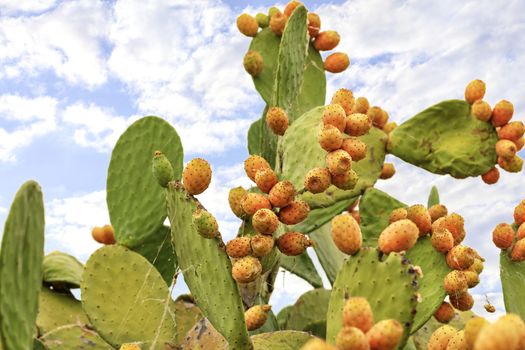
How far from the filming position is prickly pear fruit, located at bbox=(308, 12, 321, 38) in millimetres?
2729

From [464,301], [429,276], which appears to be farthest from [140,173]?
[464,301]

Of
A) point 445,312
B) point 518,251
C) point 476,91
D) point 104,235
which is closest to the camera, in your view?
point 445,312

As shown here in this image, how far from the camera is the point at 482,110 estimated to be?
7.61 feet

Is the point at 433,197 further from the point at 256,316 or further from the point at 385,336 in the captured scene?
the point at 385,336

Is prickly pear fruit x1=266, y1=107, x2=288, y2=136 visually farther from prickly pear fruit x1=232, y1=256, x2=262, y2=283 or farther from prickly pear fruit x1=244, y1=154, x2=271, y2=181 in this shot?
prickly pear fruit x1=232, y1=256, x2=262, y2=283

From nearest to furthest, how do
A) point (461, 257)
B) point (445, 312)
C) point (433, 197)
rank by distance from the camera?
point (461, 257), point (445, 312), point (433, 197)

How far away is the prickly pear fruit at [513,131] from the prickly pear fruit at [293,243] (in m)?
1.02

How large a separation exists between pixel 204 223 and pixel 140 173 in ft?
2.84

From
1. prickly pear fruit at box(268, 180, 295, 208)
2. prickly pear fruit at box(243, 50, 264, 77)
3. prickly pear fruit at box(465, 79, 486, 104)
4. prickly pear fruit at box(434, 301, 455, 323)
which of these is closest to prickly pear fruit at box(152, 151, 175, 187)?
prickly pear fruit at box(268, 180, 295, 208)

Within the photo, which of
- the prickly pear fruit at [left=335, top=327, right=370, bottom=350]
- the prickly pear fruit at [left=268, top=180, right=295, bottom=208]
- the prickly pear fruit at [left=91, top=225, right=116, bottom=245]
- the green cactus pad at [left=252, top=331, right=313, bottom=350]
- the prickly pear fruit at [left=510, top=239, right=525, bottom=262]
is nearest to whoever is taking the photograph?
the prickly pear fruit at [left=335, top=327, right=370, bottom=350]

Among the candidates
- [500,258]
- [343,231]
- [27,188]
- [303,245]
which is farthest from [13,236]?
[500,258]

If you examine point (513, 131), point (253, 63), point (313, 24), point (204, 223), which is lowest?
point (204, 223)

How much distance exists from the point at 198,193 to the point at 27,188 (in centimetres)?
62

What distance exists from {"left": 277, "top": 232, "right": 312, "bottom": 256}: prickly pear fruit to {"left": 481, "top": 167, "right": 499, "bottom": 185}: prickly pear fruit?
1045 millimetres
